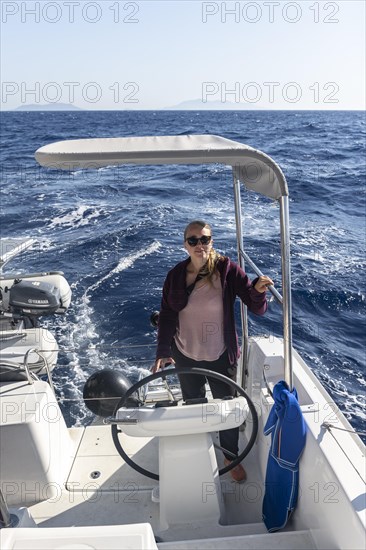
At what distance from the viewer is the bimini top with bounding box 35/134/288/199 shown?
1.79 metres

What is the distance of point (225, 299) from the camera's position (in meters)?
2.30

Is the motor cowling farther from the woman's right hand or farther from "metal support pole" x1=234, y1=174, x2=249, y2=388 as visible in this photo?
the woman's right hand

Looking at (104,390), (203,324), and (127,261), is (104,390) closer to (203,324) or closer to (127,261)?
(203,324)

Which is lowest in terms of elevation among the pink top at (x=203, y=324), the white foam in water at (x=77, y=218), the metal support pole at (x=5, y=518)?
the metal support pole at (x=5, y=518)

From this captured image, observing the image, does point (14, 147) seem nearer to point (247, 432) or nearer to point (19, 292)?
point (19, 292)

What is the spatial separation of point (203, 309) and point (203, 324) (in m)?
0.08

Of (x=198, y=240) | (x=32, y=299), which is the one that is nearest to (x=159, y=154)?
(x=198, y=240)

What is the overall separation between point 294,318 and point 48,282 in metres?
3.53

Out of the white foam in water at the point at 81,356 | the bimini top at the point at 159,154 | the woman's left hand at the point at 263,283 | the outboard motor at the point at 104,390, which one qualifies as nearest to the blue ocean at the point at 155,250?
the white foam in water at the point at 81,356

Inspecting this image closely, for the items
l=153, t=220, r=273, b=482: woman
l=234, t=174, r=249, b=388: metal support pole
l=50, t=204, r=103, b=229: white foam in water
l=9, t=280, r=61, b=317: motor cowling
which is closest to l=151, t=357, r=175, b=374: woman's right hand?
l=153, t=220, r=273, b=482: woman

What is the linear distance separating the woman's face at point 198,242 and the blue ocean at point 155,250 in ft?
2.82

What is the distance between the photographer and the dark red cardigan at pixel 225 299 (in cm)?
225

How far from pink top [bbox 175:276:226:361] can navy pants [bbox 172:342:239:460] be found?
3 centimetres

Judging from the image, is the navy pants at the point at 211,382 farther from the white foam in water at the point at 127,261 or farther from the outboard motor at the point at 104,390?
the white foam in water at the point at 127,261
